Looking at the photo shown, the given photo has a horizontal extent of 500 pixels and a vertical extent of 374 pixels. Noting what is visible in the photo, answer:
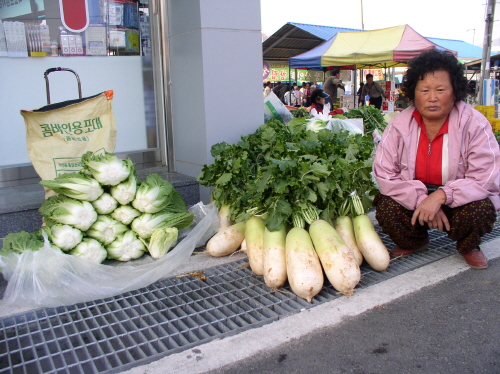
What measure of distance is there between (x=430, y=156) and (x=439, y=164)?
81 millimetres

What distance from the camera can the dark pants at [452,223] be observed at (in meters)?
2.91

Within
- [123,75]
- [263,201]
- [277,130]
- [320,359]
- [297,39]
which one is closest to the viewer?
[320,359]

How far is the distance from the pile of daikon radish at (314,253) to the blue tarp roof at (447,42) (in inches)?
520

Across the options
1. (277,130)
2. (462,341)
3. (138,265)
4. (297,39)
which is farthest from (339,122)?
(297,39)

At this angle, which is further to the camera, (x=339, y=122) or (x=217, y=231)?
(x=339, y=122)

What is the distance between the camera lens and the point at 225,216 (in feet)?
12.4

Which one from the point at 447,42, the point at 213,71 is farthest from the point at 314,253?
the point at 447,42

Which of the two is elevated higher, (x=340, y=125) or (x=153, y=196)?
(x=340, y=125)

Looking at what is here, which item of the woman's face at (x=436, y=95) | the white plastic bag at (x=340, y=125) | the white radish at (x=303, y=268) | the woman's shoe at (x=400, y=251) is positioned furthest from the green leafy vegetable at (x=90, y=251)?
the white plastic bag at (x=340, y=125)

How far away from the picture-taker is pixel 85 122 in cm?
359

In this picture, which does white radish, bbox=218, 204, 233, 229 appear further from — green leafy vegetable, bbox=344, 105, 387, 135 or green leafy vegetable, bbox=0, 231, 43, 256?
green leafy vegetable, bbox=344, 105, 387, 135

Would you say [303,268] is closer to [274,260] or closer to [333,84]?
[274,260]

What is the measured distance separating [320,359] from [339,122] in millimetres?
→ 3295

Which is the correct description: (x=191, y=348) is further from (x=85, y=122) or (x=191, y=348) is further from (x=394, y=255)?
(x=85, y=122)
